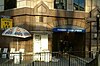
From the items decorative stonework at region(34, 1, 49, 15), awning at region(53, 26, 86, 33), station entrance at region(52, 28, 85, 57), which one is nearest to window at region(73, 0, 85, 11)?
awning at region(53, 26, 86, 33)

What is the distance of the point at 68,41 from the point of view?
24.3 meters

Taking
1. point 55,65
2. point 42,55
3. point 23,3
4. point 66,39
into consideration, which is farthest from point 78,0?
point 55,65

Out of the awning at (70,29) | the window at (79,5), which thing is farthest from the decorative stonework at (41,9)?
the window at (79,5)

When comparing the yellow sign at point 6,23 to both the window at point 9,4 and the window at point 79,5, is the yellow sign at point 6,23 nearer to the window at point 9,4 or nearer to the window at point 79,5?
the window at point 9,4

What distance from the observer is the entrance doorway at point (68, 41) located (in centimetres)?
2344

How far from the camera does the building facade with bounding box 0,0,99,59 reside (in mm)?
20844

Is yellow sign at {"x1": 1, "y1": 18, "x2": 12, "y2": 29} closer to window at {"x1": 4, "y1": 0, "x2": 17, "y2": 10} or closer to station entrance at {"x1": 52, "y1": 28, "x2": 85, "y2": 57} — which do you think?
window at {"x1": 4, "y1": 0, "x2": 17, "y2": 10}

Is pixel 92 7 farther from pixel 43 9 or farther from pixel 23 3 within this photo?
pixel 23 3

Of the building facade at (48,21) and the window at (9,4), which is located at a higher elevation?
the window at (9,4)

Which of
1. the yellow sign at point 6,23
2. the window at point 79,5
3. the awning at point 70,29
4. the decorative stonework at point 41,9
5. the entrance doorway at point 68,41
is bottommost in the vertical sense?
the entrance doorway at point 68,41

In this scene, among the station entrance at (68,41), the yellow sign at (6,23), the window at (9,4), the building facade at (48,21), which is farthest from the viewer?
the station entrance at (68,41)

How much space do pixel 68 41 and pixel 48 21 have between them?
3.84 metres

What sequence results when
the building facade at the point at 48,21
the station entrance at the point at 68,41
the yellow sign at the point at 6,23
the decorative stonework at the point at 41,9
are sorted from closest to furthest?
1. the yellow sign at the point at 6,23
2. the building facade at the point at 48,21
3. the decorative stonework at the point at 41,9
4. the station entrance at the point at 68,41

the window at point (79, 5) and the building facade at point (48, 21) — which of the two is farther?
the window at point (79, 5)
